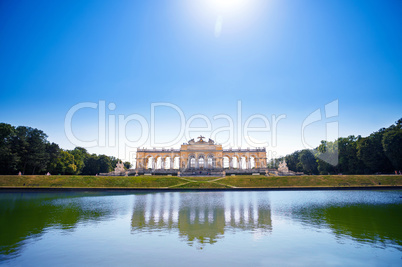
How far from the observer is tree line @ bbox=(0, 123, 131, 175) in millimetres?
44188

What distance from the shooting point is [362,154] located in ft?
158

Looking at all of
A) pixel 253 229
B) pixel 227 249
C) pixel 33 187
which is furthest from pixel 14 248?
pixel 33 187

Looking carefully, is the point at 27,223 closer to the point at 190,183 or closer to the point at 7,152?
the point at 190,183

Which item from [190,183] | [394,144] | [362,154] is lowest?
[190,183]

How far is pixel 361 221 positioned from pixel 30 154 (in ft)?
172

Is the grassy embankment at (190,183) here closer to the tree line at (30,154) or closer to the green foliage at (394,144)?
the green foliage at (394,144)

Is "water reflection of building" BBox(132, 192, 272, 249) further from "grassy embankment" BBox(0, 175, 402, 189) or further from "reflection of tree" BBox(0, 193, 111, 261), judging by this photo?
"grassy embankment" BBox(0, 175, 402, 189)

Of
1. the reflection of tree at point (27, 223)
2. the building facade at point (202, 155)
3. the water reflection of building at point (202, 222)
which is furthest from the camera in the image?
the building facade at point (202, 155)

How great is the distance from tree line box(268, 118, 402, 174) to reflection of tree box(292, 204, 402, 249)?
2903cm

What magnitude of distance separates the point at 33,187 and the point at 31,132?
2300 cm

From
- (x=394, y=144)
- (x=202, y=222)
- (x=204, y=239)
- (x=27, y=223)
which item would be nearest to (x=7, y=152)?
(x=27, y=223)

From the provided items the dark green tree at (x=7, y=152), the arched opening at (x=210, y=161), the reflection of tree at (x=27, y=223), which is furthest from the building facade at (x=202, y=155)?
the reflection of tree at (x=27, y=223)

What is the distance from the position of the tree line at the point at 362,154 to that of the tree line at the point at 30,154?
5864 cm

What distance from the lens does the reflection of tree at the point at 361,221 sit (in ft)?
33.7
